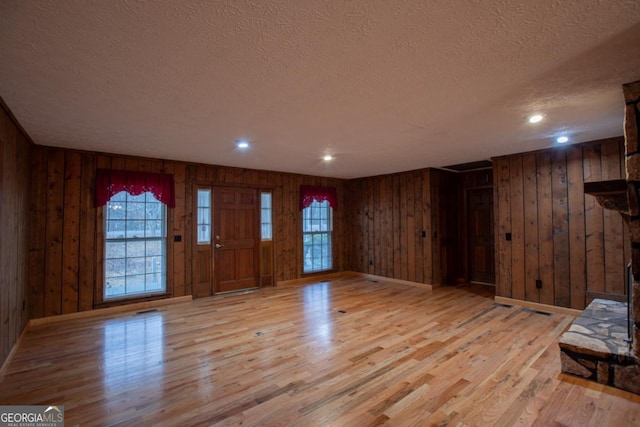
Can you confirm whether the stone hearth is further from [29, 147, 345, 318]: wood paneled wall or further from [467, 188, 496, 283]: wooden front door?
[29, 147, 345, 318]: wood paneled wall

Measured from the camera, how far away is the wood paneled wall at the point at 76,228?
13.0ft

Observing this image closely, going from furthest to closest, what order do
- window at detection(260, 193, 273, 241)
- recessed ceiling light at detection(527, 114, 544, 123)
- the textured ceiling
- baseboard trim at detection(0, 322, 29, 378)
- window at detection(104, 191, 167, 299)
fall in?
window at detection(260, 193, 273, 241) → window at detection(104, 191, 167, 299) → recessed ceiling light at detection(527, 114, 544, 123) → baseboard trim at detection(0, 322, 29, 378) → the textured ceiling

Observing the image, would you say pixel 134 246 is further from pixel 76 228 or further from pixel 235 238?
pixel 235 238

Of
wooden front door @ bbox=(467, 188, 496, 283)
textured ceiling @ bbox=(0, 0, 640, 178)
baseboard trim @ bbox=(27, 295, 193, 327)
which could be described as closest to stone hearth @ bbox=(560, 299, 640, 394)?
textured ceiling @ bbox=(0, 0, 640, 178)

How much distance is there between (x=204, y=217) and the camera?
536 centimetres

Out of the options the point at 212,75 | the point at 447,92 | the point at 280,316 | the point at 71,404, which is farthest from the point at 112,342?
the point at 447,92

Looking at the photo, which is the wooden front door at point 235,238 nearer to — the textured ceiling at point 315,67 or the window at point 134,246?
the window at point 134,246

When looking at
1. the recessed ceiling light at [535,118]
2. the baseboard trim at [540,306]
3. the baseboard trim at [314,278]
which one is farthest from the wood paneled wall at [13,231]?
the baseboard trim at [540,306]

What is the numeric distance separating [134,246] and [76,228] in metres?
0.77

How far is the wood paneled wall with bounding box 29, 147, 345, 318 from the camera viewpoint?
3.95 meters

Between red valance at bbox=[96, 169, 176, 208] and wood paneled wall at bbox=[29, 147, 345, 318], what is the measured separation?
11 centimetres

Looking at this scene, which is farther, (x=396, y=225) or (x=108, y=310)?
(x=396, y=225)

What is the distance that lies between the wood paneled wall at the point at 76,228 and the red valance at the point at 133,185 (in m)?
0.11
